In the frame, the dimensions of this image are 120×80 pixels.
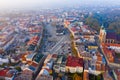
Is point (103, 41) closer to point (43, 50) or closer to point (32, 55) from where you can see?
point (43, 50)

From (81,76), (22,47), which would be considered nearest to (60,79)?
(81,76)

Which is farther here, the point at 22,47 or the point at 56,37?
the point at 56,37

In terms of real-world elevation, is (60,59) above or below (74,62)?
below

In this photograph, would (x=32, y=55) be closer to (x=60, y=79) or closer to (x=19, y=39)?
(x=60, y=79)

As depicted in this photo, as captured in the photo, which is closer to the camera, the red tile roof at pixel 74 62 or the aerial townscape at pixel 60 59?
the aerial townscape at pixel 60 59

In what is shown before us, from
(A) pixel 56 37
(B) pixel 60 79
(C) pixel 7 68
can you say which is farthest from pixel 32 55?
(A) pixel 56 37

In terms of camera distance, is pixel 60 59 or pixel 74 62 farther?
pixel 60 59

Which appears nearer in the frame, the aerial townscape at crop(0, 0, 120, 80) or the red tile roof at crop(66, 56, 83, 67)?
the aerial townscape at crop(0, 0, 120, 80)

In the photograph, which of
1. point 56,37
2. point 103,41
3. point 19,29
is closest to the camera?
point 103,41

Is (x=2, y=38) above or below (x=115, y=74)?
above

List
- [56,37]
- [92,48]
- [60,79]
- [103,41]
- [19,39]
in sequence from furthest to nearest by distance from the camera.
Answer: [56,37], [19,39], [103,41], [92,48], [60,79]
